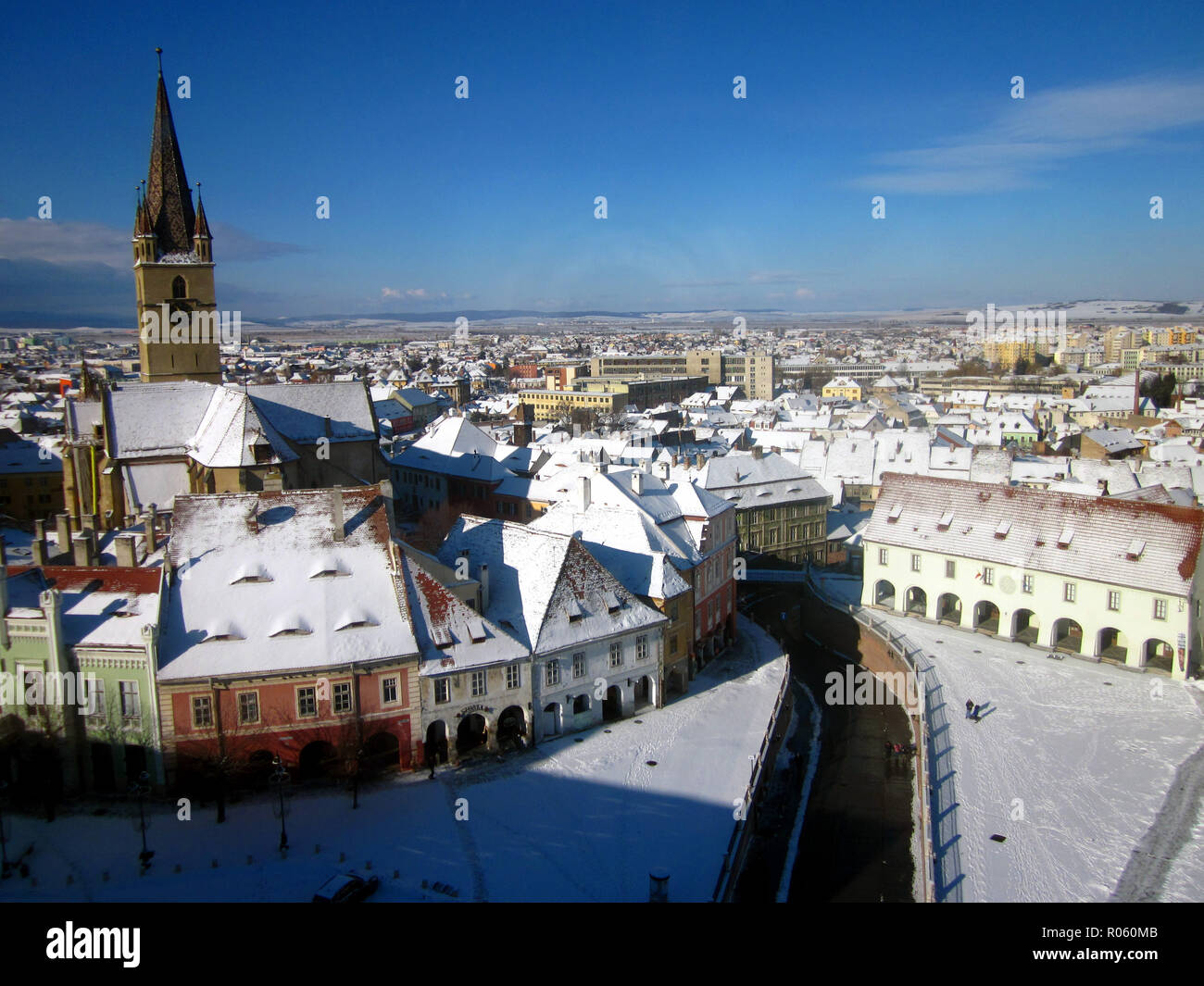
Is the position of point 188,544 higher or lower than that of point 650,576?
higher

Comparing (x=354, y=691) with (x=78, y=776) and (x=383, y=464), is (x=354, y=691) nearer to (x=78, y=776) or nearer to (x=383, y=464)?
(x=78, y=776)

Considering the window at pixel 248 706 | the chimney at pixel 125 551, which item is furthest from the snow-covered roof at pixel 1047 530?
the chimney at pixel 125 551

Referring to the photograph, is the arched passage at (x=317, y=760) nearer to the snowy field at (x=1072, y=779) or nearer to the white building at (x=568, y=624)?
the white building at (x=568, y=624)

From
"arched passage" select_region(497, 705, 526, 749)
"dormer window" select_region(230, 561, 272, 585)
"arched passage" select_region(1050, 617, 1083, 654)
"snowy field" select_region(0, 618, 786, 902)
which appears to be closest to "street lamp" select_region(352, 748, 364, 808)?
"snowy field" select_region(0, 618, 786, 902)

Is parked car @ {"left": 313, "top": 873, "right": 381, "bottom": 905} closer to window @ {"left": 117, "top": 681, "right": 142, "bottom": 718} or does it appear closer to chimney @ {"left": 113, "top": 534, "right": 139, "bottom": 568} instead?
window @ {"left": 117, "top": 681, "right": 142, "bottom": 718}
